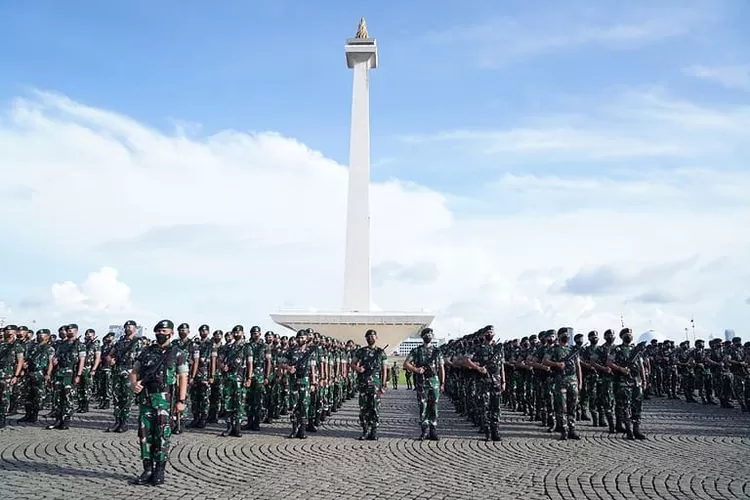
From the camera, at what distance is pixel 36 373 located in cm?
1100

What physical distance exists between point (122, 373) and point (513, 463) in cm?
686

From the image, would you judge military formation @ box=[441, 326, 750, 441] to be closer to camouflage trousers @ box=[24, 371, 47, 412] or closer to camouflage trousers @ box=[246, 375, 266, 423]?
camouflage trousers @ box=[246, 375, 266, 423]

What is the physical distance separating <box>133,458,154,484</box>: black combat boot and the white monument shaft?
1222 inches

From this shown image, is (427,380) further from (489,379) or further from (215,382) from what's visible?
(215,382)

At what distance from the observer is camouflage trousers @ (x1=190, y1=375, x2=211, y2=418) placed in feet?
35.2

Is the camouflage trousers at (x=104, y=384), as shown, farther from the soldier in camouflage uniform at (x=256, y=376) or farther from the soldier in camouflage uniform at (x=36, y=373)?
the soldier in camouflage uniform at (x=256, y=376)

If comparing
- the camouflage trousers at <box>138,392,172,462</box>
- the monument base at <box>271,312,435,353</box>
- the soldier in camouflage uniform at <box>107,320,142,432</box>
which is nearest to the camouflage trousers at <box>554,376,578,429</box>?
the camouflage trousers at <box>138,392,172,462</box>

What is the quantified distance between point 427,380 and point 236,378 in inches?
129

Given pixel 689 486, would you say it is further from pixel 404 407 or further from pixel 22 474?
pixel 404 407

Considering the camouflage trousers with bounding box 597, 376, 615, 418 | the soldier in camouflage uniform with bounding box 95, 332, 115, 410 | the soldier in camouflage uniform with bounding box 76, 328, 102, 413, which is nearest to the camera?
the camouflage trousers with bounding box 597, 376, 615, 418

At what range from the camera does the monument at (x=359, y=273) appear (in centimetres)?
3650

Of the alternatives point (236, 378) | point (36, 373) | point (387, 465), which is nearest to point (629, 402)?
point (387, 465)

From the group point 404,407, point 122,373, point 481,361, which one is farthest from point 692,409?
point 122,373

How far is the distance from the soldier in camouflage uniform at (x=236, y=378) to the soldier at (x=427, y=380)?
279cm
